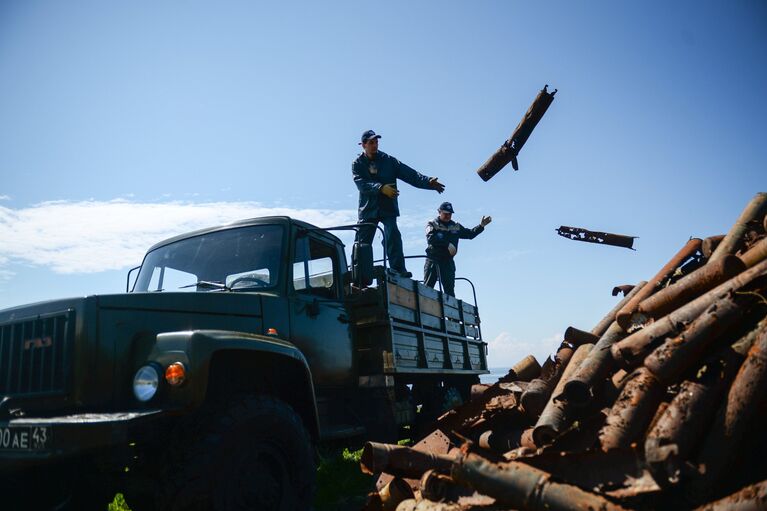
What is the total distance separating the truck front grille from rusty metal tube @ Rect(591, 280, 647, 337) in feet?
13.9

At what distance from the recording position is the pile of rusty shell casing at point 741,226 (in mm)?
4402

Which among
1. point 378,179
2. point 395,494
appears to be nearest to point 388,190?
point 378,179

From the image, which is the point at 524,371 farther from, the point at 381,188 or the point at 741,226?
the point at 381,188

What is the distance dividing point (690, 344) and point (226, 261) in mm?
3676

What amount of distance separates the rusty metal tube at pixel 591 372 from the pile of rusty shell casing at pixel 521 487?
97cm

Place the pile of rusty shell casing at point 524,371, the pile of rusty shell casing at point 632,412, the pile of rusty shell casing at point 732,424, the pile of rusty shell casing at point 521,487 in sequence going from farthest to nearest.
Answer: the pile of rusty shell casing at point 524,371
the pile of rusty shell casing at point 632,412
the pile of rusty shell casing at point 732,424
the pile of rusty shell casing at point 521,487

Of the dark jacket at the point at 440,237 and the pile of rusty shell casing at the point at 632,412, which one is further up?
the dark jacket at the point at 440,237

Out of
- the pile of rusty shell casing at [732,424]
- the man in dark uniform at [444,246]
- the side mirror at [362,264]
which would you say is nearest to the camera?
the pile of rusty shell casing at [732,424]

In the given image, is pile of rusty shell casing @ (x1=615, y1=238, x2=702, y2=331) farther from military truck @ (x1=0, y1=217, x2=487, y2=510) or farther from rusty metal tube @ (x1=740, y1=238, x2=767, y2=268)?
military truck @ (x1=0, y1=217, x2=487, y2=510)

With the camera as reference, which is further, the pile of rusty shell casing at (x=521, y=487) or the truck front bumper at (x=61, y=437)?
the truck front bumper at (x=61, y=437)

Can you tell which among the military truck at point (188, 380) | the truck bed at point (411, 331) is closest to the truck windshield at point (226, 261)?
the military truck at point (188, 380)

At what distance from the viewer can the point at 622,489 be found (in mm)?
2613

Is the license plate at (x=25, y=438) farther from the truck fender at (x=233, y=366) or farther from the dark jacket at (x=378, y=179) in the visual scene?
the dark jacket at (x=378, y=179)

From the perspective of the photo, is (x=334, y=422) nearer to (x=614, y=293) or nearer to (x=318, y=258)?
(x=318, y=258)
